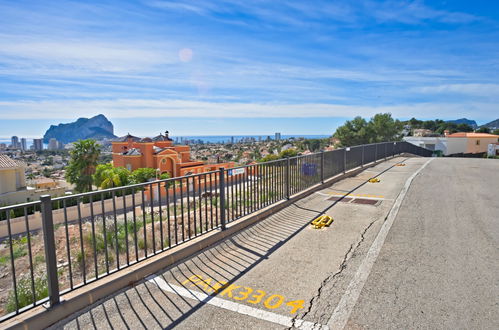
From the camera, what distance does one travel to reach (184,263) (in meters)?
4.40

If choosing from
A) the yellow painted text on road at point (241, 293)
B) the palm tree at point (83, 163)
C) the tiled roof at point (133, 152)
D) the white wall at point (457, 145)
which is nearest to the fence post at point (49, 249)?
the yellow painted text on road at point (241, 293)

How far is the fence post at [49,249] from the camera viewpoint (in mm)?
3035

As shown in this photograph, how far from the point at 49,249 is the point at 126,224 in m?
0.90

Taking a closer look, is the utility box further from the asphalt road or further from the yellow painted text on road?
the yellow painted text on road

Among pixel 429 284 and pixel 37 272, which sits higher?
pixel 429 284

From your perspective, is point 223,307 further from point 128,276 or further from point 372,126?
point 372,126

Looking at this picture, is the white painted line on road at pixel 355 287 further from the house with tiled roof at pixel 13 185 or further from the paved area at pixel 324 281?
the house with tiled roof at pixel 13 185

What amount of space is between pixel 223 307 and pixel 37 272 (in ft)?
12.6

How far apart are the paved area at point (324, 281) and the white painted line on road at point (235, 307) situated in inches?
0.4

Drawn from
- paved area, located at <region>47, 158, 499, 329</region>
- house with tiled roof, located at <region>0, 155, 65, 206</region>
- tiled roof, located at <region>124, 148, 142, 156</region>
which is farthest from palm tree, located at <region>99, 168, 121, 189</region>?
paved area, located at <region>47, 158, 499, 329</region>

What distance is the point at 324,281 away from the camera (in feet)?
12.6

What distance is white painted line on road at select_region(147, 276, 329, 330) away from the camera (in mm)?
3006

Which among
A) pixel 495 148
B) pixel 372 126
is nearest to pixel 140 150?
pixel 372 126

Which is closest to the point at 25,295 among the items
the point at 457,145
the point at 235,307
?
the point at 235,307
